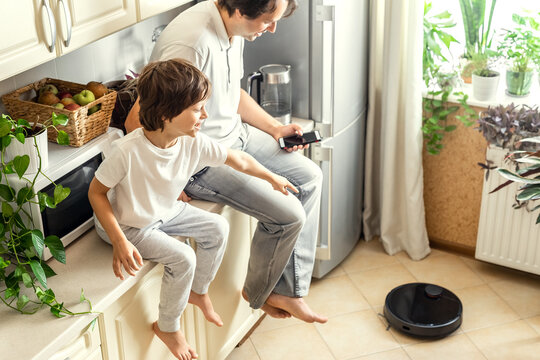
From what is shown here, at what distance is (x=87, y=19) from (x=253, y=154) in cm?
71

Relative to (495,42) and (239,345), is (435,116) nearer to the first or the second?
(495,42)

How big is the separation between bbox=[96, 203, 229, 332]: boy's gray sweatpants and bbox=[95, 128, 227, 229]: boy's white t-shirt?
4 cm

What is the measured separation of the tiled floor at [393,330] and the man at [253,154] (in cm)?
45

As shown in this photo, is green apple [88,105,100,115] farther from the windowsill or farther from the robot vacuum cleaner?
the windowsill

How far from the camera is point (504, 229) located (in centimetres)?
312

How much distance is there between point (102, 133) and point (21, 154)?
1.05 ft

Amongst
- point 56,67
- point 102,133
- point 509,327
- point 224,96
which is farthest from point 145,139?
point 509,327

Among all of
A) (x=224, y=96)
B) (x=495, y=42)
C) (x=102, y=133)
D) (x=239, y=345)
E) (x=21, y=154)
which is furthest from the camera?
(x=495, y=42)

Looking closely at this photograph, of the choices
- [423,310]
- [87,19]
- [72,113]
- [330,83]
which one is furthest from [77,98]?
[423,310]

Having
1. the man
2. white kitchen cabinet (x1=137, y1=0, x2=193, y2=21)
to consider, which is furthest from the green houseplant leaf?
white kitchen cabinet (x1=137, y1=0, x2=193, y2=21)

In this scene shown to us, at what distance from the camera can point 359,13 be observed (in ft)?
9.49

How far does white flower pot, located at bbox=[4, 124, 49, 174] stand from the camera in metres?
1.82

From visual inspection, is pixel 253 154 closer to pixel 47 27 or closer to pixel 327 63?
pixel 327 63

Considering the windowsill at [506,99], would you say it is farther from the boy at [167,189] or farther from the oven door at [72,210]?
the oven door at [72,210]
